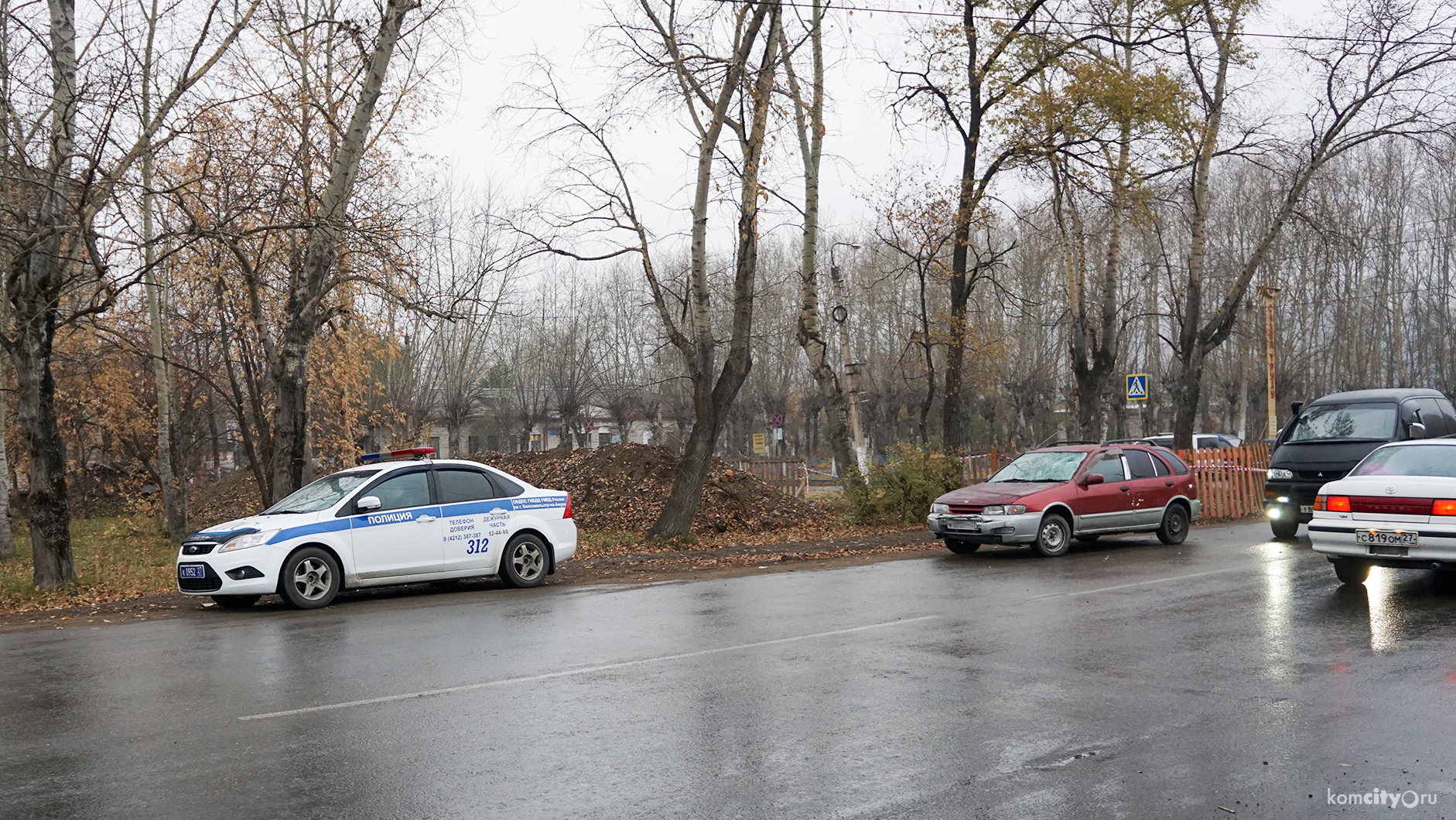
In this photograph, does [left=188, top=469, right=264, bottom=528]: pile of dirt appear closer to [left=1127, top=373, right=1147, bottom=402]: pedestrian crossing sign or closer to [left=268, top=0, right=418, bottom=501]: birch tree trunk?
[left=268, top=0, right=418, bottom=501]: birch tree trunk

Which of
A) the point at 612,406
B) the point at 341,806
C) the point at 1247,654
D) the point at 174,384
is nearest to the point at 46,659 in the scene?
the point at 341,806

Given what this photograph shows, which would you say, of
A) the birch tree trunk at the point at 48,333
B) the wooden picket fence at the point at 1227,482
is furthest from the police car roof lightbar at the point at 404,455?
the wooden picket fence at the point at 1227,482

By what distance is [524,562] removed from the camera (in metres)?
13.8

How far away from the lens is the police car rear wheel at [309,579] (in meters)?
11.9

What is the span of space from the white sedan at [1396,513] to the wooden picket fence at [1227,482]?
42.5 ft

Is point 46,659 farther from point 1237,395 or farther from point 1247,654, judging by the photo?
point 1237,395

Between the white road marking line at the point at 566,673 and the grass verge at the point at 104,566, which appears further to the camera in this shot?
the grass verge at the point at 104,566

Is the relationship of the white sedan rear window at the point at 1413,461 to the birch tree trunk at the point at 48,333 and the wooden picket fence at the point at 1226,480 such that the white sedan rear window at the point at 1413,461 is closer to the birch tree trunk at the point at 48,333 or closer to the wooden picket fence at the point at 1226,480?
the wooden picket fence at the point at 1226,480

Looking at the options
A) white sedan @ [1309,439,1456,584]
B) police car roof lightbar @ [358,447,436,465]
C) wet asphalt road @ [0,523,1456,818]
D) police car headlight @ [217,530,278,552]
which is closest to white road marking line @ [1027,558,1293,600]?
wet asphalt road @ [0,523,1456,818]

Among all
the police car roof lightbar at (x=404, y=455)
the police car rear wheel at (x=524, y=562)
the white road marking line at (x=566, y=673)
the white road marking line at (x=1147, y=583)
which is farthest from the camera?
the police car roof lightbar at (x=404, y=455)

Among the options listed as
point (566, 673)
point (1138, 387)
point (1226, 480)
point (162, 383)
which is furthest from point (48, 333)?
point (1138, 387)

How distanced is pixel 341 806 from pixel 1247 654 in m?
6.44

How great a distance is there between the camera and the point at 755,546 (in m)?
18.9

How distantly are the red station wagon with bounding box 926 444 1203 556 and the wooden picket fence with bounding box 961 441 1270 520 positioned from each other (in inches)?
251
